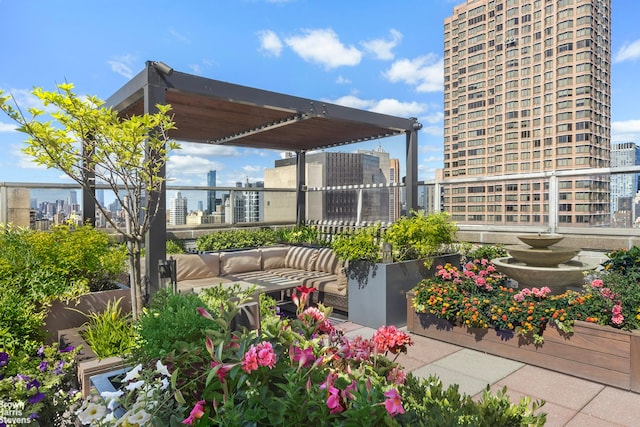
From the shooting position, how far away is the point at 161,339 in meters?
1.92

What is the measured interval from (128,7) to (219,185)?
346 cm

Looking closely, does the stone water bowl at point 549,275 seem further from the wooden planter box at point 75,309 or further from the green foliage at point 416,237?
the wooden planter box at point 75,309

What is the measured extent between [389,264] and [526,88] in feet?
422

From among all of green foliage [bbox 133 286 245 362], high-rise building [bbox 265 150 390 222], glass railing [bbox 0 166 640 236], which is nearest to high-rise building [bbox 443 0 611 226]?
high-rise building [bbox 265 150 390 222]

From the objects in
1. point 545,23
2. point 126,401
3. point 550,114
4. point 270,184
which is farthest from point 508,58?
point 126,401

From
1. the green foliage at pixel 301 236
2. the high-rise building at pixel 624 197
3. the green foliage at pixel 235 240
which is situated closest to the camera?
the high-rise building at pixel 624 197

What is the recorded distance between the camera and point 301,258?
266 inches

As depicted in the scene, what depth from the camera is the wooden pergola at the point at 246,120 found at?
4.41 metres

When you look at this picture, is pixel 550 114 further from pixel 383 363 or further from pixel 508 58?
pixel 383 363

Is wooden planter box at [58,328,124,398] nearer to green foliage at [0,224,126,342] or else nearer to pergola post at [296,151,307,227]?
green foliage at [0,224,126,342]

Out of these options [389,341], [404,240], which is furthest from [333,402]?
[404,240]

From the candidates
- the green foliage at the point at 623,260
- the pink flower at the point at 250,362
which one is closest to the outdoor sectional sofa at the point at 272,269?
the green foliage at the point at 623,260

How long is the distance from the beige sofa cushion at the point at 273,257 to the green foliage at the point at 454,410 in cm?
517

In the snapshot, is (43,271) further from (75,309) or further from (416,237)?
(416,237)
